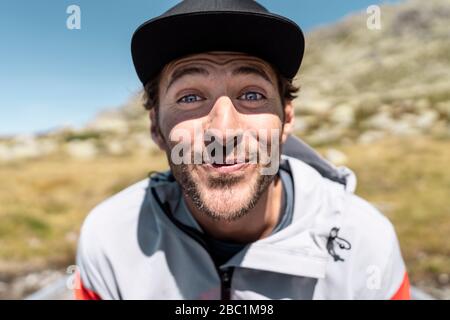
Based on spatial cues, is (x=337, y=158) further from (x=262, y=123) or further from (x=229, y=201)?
(x=229, y=201)

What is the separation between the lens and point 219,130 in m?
3.13

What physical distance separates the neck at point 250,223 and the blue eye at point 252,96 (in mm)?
969

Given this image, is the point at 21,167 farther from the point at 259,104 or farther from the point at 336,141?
the point at 259,104

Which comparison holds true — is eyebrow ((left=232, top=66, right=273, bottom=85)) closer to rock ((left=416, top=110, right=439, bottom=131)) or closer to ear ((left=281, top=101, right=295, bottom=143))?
ear ((left=281, top=101, right=295, bottom=143))

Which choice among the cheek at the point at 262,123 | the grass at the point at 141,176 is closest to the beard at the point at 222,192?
the cheek at the point at 262,123

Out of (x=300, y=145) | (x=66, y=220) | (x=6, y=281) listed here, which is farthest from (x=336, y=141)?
(x=300, y=145)

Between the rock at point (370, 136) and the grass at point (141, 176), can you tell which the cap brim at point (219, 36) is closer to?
the grass at point (141, 176)

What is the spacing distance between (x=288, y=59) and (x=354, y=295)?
2263 mm

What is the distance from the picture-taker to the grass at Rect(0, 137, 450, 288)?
42.5ft

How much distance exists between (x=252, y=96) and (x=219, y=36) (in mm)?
569

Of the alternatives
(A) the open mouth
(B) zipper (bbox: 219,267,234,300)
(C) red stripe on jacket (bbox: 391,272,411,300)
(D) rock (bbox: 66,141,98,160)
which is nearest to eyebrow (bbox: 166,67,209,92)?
(A) the open mouth

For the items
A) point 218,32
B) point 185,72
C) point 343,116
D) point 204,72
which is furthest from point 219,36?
point 343,116

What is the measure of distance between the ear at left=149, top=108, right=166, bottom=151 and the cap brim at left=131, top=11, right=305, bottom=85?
0.73m

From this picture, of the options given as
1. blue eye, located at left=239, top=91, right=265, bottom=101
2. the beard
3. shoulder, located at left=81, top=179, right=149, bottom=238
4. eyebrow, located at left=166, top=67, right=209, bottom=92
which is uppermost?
eyebrow, located at left=166, top=67, right=209, bottom=92
